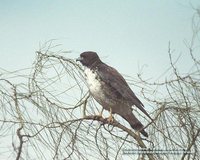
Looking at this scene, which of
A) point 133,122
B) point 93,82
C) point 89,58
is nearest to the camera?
point 133,122

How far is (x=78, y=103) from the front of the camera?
1524mm

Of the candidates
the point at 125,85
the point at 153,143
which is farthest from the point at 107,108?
the point at 153,143

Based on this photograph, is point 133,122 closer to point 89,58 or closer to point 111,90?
point 111,90

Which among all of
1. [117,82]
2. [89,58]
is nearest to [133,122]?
[117,82]

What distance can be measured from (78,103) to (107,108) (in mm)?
291

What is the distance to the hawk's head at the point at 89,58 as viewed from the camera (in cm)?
192

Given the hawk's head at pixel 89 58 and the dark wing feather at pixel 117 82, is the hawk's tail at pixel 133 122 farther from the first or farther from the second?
the hawk's head at pixel 89 58

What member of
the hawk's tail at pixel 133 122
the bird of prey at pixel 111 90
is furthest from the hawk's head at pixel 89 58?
the hawk's tail at pixel 133 122

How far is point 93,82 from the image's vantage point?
5.86 ft

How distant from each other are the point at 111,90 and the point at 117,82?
4 centimetres

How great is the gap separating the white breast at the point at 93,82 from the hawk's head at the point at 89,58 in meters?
0.06

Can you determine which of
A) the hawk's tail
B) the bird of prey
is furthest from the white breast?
the hawk's tail

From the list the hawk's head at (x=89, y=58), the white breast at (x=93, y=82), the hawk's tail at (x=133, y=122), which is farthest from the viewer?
the hawk's head at (x=89, y=58)

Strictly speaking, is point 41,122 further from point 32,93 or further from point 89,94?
point 89,94
